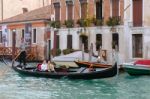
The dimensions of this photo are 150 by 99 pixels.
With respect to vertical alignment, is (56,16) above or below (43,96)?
above

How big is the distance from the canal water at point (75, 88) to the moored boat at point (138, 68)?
255 mm

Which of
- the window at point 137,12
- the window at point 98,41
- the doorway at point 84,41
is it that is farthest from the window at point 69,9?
the window at point 137,12

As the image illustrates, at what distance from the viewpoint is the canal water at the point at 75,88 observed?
40.6 ft

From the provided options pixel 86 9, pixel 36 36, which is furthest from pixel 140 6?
pixel 36 36

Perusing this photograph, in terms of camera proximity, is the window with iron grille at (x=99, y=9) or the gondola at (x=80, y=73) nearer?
the gondola at (x=80, y=73)

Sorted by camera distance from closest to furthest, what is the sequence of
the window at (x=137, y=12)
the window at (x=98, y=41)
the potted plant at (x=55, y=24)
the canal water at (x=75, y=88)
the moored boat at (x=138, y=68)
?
the canal water at (x=75, y=88) < the moored boat at (x=138, y=68) < the window at (x=137, y=12) < the window at (x=98, y=41) < the potted plant at (x=55, y=24)

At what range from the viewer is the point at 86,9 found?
23266 millimetres

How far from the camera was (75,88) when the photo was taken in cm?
1427

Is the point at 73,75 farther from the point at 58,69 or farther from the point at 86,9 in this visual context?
the point at 86,9

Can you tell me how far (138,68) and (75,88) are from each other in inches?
170

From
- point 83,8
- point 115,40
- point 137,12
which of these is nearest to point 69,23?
point 83,8

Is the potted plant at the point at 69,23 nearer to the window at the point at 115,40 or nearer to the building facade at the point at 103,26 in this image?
the building facade at the point at 103,26

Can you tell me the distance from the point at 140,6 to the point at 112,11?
1622 millimetres

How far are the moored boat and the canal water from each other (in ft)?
0.84
